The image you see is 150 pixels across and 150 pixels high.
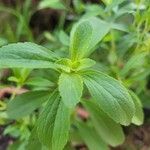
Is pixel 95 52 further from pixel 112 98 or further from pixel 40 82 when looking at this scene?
pixel 112 98

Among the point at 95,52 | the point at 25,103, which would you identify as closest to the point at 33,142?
the point at 25,103

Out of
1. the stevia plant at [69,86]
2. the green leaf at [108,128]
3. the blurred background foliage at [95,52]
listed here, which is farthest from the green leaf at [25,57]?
the green leaf at [108,128]

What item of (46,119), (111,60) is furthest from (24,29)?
(46,119)

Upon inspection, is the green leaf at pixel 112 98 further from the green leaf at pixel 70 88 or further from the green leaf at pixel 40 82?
the green leaf at pixel 40 82

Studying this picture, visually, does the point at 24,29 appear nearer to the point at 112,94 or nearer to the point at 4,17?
the point at 4,17

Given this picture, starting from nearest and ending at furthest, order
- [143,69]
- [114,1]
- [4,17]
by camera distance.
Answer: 1. [114,1]
2. [143,69]
3. [4,17]
